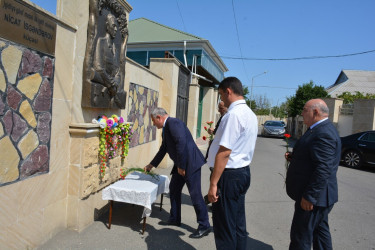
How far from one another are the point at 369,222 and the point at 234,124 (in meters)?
3.93

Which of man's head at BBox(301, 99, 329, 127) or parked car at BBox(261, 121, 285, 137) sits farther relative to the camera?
parked car at BBox(261, 121, 285, 137)

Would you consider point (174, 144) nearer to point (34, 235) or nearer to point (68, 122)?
point (68, 122)

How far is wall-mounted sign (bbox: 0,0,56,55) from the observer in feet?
7.92

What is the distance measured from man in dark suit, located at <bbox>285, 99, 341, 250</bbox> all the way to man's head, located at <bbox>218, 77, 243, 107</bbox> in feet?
2.65

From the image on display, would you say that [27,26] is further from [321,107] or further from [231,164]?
[321,107]

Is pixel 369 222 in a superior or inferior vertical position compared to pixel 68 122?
inferior

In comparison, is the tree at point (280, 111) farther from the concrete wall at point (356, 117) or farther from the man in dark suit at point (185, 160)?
the man in dark suit at point (185, 160)

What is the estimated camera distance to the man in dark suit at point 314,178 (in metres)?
2.60

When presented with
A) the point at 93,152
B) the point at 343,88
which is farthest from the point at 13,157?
the point at 343,88

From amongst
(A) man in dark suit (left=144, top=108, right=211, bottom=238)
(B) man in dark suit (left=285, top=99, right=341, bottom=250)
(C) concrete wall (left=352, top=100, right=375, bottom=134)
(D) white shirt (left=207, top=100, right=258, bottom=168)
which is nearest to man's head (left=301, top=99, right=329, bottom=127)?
(B) man in dark suit (left=285, top=99, right=341, bottom=250)

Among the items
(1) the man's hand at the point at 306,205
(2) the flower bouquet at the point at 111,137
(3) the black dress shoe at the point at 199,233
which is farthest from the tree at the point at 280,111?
(1) the man's hand at the point at 306,205

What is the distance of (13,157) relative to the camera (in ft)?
8.54

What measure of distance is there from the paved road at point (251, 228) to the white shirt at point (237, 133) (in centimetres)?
122

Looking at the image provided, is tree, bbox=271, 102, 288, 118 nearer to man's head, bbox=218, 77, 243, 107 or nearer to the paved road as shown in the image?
the paved road
